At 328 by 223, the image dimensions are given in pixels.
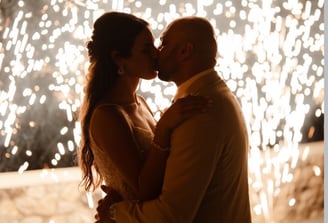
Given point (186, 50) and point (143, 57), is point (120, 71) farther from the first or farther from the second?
point (186, 50)

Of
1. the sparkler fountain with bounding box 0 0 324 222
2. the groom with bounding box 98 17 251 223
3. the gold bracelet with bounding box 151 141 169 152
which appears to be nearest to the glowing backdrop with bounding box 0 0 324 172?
the sparkler fountain with bounding box 0 0 324 222

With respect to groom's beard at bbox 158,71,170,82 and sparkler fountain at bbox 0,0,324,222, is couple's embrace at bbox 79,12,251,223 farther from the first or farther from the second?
sparkler fountain at bbox 0,0,324,222

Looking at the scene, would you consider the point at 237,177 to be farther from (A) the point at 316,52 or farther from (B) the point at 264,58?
(A) the point at 316,52

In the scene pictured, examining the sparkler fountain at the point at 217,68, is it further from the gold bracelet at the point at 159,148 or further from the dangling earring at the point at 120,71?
the gold bracelet at the point at 159,148

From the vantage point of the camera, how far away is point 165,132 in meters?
1.31

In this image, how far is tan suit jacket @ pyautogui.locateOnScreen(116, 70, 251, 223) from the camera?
1264 millimetres

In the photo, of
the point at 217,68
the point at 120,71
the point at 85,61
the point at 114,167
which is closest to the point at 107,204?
the point at 114,167

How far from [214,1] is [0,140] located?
98 cm

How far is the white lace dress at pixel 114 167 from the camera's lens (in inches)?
55.8


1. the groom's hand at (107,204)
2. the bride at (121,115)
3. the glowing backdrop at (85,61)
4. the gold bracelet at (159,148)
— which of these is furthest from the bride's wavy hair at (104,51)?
the glowing backdrop at (85,61)

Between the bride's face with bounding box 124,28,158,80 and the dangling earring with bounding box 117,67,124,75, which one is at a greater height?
the bride's face with bounding box 124,28,158,80

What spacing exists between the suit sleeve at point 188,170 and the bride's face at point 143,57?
0.25 meters

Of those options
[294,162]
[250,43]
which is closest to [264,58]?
[250,43]

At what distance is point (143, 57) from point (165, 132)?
246 mm
